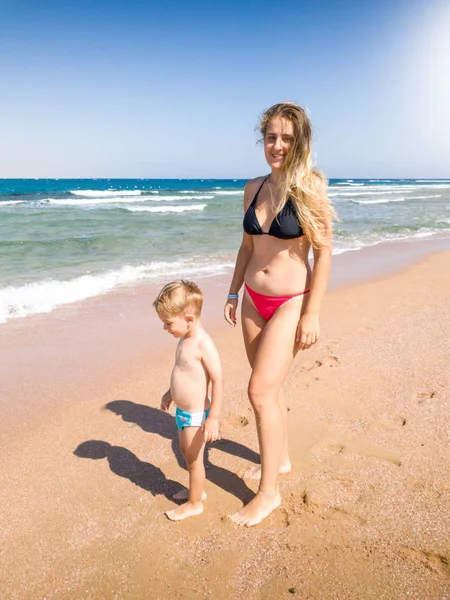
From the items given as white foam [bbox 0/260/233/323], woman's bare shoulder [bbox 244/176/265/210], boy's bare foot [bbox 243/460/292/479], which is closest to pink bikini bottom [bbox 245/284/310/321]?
woman's bare shoulder [bbox 244/176/265/210]

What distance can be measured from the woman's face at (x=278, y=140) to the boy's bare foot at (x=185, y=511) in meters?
2.04

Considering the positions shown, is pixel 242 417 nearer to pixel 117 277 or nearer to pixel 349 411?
pixel 349 411

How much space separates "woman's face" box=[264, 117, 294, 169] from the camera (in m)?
2.54

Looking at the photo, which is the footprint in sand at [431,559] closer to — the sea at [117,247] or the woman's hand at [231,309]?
the woman's hand at [231,309]

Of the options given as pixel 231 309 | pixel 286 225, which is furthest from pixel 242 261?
pixel 286 225

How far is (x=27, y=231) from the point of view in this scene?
16188mm

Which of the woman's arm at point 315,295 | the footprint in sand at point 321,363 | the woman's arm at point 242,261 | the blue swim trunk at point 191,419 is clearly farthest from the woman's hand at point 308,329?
the footprint in sand at point 321,363

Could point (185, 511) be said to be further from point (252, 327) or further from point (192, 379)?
point (252, 327)

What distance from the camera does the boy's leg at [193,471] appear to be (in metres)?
2.59

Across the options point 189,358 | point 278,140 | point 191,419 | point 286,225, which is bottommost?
point 191,419

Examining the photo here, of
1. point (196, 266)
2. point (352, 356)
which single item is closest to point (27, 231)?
point (196, 266)

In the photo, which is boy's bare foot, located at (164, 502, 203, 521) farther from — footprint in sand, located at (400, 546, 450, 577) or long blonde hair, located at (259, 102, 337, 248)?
long blonde hair, located at (259, 102, 337, 248)

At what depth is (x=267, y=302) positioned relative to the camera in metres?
2.66

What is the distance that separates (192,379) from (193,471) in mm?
547
